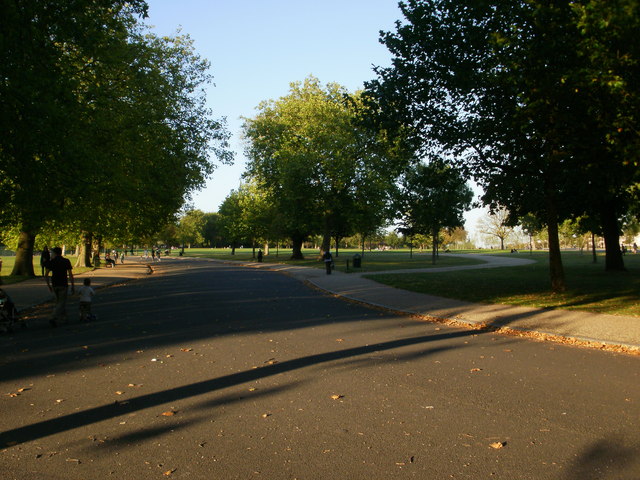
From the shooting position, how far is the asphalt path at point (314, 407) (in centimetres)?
389

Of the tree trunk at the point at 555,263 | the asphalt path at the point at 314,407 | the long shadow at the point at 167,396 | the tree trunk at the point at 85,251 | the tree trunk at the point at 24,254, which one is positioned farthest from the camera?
the tree trunk at the point at 85,251

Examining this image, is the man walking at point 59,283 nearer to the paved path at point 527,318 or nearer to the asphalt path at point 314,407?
the asphalt path at point 314,407

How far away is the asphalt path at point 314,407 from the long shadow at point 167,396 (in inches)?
0.9

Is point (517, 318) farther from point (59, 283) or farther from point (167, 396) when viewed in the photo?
point (59, 283)

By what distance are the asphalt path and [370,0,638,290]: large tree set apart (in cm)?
629

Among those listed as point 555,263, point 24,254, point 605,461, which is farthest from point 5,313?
point 24,254

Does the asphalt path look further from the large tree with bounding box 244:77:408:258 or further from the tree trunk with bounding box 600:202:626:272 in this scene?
the large tree with bounding box 244:77:408:258

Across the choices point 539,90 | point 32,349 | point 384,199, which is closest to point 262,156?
point 384,199

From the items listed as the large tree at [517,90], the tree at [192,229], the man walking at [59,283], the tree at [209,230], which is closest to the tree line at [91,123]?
the man walking at [59,283]

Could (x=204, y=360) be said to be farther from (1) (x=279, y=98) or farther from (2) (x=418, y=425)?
(1) (x=279, y=98)

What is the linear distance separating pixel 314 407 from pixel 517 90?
11.4m

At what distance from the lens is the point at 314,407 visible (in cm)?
525

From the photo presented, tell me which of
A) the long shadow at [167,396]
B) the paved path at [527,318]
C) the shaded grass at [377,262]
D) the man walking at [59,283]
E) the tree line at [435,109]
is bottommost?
the paved path at [527,318]

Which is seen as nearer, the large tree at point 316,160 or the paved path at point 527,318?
the paved path at point 527,318
